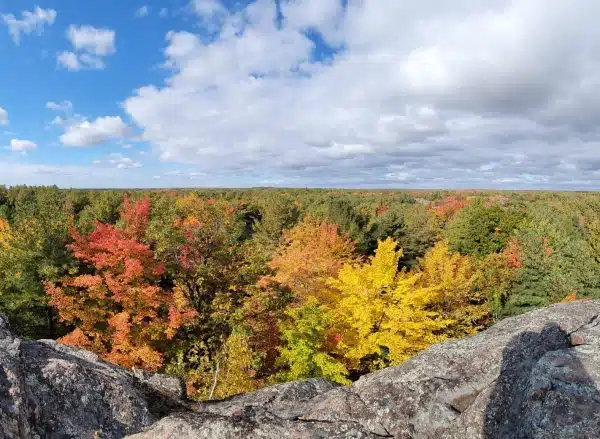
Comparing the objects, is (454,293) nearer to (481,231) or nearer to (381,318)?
(381,318)

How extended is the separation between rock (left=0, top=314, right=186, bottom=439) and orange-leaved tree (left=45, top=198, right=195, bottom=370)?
1410 centimetres

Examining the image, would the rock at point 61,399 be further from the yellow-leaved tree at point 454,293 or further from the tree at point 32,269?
the yellow-leaved tree at point 454,293

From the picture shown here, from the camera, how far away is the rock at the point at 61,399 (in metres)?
4.69

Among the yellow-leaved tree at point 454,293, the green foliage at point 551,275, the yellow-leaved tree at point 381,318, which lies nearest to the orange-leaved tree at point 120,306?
the yellow-leaved tree at point 381,318

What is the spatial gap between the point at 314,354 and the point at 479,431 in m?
12.9

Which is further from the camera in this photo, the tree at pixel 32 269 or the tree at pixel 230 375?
the tree at pixel 32 269

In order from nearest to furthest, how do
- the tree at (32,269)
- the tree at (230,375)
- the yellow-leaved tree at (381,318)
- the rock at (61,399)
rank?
the rock at (61,399) < the tree at (230,375) < the yellow-leaved tree at (381,318) < the tree at (32,269)

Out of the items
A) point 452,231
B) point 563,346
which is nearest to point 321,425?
point 563,346

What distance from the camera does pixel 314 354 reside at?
18.2 m

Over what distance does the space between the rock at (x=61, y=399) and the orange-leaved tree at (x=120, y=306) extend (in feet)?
46.3

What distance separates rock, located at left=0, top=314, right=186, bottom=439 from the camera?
469 centimetres

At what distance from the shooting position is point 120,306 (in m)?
22.5

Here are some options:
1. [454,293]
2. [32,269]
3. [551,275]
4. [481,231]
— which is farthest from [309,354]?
[481,231]

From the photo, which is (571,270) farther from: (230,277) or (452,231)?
(230,277)
